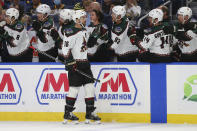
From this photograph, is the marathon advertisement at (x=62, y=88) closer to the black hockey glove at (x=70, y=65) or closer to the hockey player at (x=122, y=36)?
the black hockey glove at (x=70, y=65)

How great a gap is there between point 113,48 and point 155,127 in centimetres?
163

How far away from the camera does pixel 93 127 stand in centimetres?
762

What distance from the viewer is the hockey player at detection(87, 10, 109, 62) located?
8.66 m

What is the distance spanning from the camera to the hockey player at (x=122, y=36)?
8.47 meters

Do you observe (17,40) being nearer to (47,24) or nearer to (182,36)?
(47,24)

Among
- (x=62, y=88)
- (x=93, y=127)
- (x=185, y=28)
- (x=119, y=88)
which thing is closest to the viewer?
(x=93, y=127)

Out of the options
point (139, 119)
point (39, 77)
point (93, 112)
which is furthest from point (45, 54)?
point (139, 119)

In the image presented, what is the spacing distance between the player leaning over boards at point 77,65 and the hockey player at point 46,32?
1.41m

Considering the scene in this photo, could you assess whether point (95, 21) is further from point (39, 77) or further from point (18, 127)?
point (18, 127)

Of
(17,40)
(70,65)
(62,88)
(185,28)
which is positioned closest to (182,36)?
(185,28)

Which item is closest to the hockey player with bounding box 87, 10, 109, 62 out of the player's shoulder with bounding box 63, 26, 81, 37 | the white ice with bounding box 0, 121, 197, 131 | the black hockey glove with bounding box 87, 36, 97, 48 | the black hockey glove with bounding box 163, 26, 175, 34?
Answer: the black hockey glove with bounding box 87, 36, 97, 48

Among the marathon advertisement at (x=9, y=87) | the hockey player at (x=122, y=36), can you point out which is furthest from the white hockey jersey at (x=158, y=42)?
the marathon advertisement at (x=9, y=87)

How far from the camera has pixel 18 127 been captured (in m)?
7.70

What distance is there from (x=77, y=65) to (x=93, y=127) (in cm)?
96
